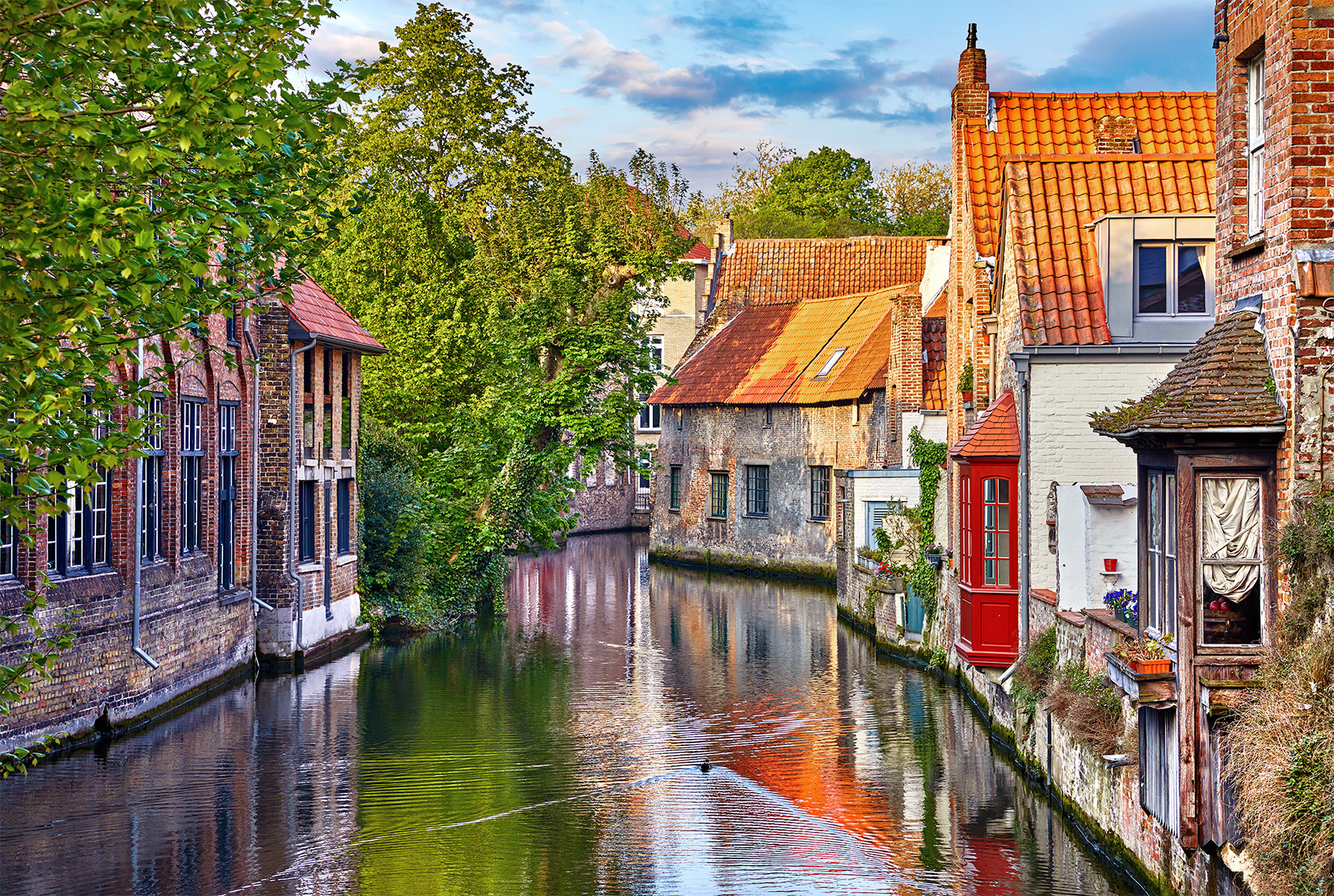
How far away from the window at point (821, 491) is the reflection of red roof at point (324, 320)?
1399cm

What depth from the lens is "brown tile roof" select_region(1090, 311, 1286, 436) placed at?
31.3 feet

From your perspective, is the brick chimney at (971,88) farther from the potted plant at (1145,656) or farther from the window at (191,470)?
the potted plant at (1145,656)

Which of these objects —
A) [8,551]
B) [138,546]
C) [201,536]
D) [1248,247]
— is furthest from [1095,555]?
[201,536]

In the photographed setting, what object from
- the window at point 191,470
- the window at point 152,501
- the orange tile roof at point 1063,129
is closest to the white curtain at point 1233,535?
the orange tile roof at point 1063,129

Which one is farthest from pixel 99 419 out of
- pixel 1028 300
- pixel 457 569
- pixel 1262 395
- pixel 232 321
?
pixel 457 569

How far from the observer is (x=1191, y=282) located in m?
16.8

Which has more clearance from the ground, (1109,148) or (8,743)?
(1109,148)

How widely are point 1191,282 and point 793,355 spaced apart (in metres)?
24.0

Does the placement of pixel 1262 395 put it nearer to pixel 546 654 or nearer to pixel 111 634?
pixel 111 634

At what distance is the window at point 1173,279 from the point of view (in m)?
16.8

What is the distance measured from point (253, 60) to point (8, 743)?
9395 mm

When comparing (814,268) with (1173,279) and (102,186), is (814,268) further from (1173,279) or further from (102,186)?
(102,186)

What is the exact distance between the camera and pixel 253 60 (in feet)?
24.9

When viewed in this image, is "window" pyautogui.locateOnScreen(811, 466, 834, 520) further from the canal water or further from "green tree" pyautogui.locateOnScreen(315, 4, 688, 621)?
the canal water
